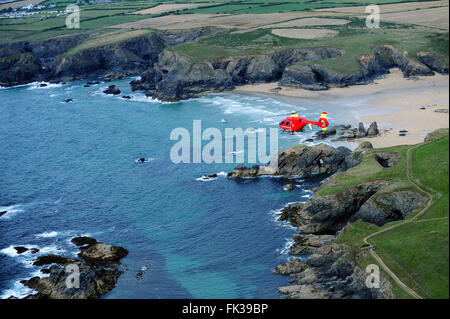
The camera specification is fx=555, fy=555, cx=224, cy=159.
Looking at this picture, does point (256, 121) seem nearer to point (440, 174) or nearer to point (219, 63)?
point (219, 63)

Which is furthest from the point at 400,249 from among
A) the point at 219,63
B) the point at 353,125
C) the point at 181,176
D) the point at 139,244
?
the point at 219,63

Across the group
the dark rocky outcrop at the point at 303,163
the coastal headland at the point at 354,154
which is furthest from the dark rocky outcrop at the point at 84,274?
the dark rocky outcrop at the point at 303,163

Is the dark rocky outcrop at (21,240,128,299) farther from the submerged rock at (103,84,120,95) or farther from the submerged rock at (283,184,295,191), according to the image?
the submerged rock at (103,84,120,95)

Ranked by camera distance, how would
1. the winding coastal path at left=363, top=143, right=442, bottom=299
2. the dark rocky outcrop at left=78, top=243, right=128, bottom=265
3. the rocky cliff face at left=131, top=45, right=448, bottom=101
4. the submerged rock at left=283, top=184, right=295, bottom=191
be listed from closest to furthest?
the winding coastal path at left=363, top=143, right=442, bottom=299 → the dark rocky outcrop at left=78, top=243, right=128, bottom=265 → the submerged rock at left=283, top=184, right=295, bottom=191 → the rocky cliff face at left=131, top=45, right=448, bottom=101

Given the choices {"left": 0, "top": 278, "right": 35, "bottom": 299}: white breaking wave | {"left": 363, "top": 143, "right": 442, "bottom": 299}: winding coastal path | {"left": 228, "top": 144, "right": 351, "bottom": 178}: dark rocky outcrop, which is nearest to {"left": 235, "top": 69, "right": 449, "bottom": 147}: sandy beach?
{"left": 228, "top": 144, "right": 351, "bottom": 178}: dark rocky outcrop

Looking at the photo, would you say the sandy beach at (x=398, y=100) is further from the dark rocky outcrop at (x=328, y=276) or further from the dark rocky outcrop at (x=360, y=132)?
the dark rocky outcrop at (x=328, y=276)
